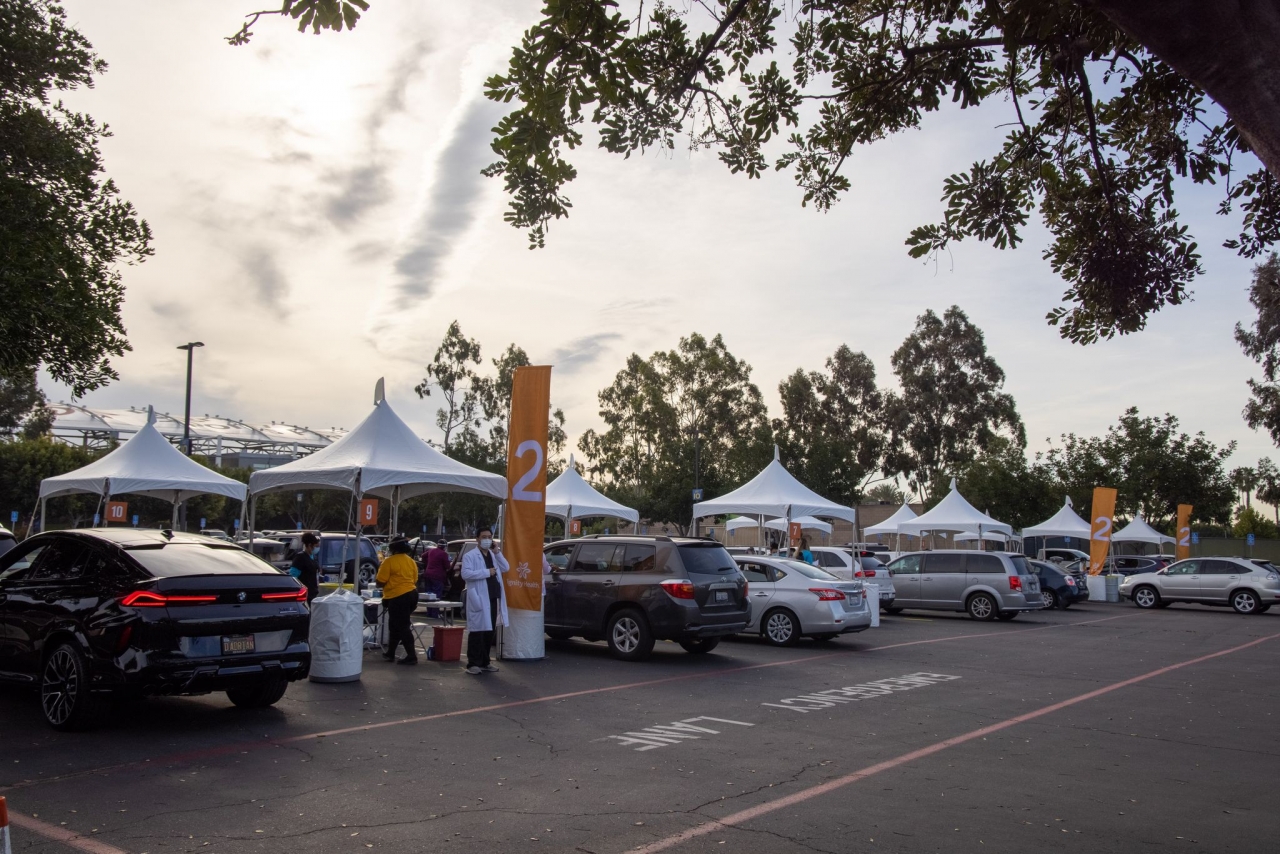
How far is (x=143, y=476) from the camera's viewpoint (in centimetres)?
2011

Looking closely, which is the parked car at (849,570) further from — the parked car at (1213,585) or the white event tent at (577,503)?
the parked car at (1213,585)

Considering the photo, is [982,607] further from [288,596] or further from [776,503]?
[288,596]

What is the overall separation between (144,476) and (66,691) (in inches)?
534

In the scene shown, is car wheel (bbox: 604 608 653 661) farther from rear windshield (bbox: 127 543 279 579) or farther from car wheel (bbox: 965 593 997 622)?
car wheel (bbox: 965 593 997 622)

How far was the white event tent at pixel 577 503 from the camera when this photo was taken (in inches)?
1143

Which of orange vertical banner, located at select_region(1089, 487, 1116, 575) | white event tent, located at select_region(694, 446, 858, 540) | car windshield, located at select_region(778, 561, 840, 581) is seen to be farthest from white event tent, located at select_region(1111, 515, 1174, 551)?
car windshield, located at select_region(778, 561, 840, 581)

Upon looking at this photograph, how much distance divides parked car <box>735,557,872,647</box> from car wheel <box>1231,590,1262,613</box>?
1764 cm

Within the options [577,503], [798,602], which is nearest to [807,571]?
[798,602]

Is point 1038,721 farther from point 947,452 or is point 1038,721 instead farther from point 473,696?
point 947,452

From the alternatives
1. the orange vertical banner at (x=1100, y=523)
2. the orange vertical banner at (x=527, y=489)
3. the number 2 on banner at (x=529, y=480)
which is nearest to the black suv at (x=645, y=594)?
the orange vertical banner at (x=527, y=489)

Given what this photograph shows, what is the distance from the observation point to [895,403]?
57.7 m

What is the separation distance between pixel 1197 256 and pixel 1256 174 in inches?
51.7

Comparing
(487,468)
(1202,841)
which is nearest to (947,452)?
(487,468)

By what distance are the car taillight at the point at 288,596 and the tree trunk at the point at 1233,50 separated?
302 inches
